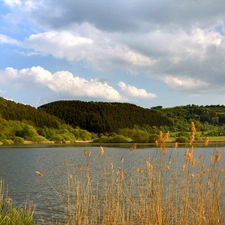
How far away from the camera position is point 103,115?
5763 inches

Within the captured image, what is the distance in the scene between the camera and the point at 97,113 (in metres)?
149

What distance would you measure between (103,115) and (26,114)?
30981 millimetres

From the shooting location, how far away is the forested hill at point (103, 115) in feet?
460

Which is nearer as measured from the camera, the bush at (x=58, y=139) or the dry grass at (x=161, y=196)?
the dry grass at (x=161, y=196)

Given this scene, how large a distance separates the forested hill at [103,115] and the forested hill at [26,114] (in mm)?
11459

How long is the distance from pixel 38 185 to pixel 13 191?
1966 mm

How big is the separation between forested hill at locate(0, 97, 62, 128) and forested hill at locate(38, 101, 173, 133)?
1146 cm

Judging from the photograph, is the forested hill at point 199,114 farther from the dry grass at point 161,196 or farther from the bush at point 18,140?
the dry grass at point 161,196

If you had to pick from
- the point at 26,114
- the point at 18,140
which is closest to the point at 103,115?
the point at 26,114

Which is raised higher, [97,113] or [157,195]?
[97,113]

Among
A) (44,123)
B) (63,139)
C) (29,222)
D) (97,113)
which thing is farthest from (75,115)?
(29,222)

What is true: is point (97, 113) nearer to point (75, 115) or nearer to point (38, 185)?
point (75, 115)

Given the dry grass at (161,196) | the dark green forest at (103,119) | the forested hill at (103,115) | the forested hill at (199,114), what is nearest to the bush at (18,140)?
the dark green forest at (103,119)

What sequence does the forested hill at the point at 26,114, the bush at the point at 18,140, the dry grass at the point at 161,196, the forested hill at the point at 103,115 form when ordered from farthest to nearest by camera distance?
the forested hill at the point at 103,115, the forested hill at the point at 26,114, the bush at the point at 18,140, the dry grass at the point at 161,196
